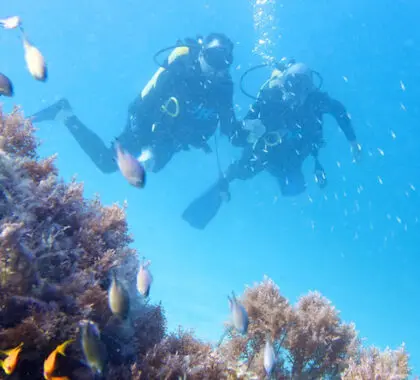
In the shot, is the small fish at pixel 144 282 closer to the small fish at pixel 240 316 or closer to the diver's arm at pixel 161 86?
the small fish at pixel 240 316

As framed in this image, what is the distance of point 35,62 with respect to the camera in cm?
347

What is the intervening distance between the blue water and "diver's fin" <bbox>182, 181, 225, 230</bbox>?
6080 millimetres

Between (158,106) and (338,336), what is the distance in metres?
9.33

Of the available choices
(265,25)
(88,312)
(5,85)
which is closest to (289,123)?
(5,85)

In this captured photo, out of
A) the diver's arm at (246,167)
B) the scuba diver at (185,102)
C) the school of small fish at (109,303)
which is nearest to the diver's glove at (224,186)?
the diver's arm at (246,167)

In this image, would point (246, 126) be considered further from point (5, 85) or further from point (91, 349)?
point (91, 349)

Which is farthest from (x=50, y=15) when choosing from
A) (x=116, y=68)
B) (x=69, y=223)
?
(x=69, y=223)

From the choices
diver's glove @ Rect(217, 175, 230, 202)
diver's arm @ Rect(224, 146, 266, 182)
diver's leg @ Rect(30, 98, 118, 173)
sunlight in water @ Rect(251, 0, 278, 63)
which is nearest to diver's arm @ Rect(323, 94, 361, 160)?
diver's arm @ Rect(224, 146, 266, 182)

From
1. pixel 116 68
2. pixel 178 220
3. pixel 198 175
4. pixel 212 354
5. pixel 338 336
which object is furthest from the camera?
pixel 178 220

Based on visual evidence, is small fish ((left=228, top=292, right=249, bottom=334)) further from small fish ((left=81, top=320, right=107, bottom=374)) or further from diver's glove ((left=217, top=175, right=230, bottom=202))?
diver's glove ((left=217, top=175, right=230, bottom=202))

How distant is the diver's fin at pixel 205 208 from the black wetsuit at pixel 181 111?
9.73 feet

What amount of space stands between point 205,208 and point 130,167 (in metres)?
11.7

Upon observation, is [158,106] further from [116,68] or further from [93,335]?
[116,68]

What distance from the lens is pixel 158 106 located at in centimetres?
1143
